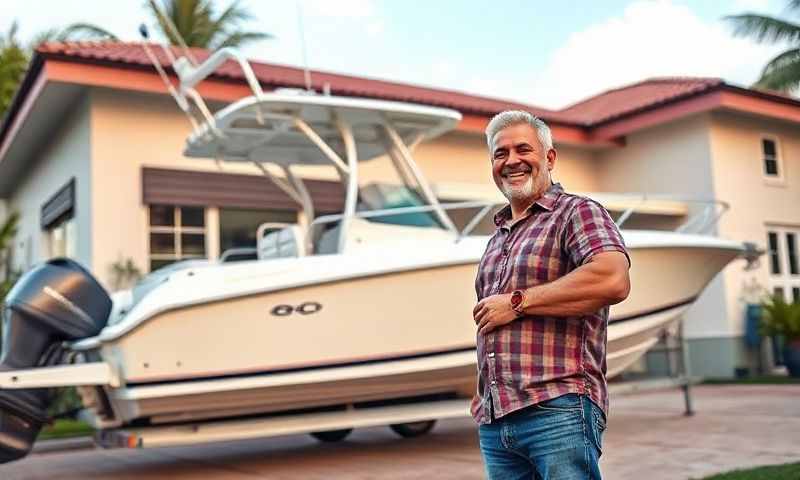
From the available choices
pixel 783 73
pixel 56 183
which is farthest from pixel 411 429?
pixel 783 73

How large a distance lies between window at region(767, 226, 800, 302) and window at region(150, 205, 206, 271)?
880cm

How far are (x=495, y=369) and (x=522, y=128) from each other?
1.99 feet

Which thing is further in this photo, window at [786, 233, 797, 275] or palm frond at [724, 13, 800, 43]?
palm frond at [724, 13, 800, 43]

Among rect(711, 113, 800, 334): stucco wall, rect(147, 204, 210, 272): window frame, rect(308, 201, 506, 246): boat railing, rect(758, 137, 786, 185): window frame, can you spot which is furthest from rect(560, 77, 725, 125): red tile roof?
rect(308, 201, 506, 246): boat railing

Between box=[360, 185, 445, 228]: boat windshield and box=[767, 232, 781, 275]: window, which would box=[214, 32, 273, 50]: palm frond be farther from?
box=[360, 185, 445, 228]: boat windshield

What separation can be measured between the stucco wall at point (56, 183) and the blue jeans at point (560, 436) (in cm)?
800

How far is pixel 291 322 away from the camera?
538 cm

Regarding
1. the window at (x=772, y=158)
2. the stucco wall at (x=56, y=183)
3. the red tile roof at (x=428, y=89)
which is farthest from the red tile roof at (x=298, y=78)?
the window at (x=772, y=158)

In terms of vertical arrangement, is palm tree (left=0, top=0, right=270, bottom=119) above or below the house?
above

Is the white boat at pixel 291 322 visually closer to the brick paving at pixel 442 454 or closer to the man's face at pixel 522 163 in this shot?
the brick paving at pixel 442 454

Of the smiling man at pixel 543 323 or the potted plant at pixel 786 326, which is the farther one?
the potted plant at pixel 786 326

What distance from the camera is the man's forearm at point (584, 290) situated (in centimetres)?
184

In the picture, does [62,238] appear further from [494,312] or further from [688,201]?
[494,312]

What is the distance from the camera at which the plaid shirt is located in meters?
1.89
